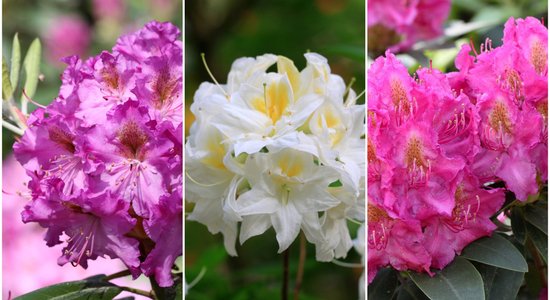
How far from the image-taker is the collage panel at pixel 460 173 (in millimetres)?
888

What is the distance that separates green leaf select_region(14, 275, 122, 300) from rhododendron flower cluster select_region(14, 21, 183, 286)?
0.09ft

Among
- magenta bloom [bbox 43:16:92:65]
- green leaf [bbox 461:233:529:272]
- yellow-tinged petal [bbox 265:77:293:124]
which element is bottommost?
green leaf [bbox 461:233:529:272]

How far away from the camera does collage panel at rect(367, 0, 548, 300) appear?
89 cm

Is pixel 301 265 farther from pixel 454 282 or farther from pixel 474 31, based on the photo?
pixel 474 31

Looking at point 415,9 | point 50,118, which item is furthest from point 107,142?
point 415,9

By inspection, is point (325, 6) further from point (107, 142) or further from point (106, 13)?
point (107, 142)

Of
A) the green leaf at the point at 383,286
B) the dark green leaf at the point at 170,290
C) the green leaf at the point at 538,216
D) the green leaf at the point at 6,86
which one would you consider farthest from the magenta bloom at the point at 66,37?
the green leaf at the point at 538,216

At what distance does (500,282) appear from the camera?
36.3 inches

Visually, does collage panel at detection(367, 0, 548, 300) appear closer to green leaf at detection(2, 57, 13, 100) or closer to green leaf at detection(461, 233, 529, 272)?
green leaf at detection(461, 233, 529, 272)

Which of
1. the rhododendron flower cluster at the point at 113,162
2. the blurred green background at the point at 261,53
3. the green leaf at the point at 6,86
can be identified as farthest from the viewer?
the blurred green background at the point at 261,53

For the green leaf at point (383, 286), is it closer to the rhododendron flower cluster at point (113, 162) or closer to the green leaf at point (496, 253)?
the green leaf at point (496, 253)

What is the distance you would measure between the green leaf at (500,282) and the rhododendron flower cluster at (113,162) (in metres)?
0.34

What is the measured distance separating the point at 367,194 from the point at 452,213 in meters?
0.09

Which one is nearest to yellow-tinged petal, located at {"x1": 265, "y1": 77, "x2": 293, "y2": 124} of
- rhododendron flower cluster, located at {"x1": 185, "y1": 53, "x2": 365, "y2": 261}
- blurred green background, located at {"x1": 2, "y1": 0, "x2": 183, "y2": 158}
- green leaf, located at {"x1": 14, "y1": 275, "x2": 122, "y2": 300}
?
rhododendron flower cluster, located at {"x1": 185, "y1": 53, "x2": 365, "y2": 261}
